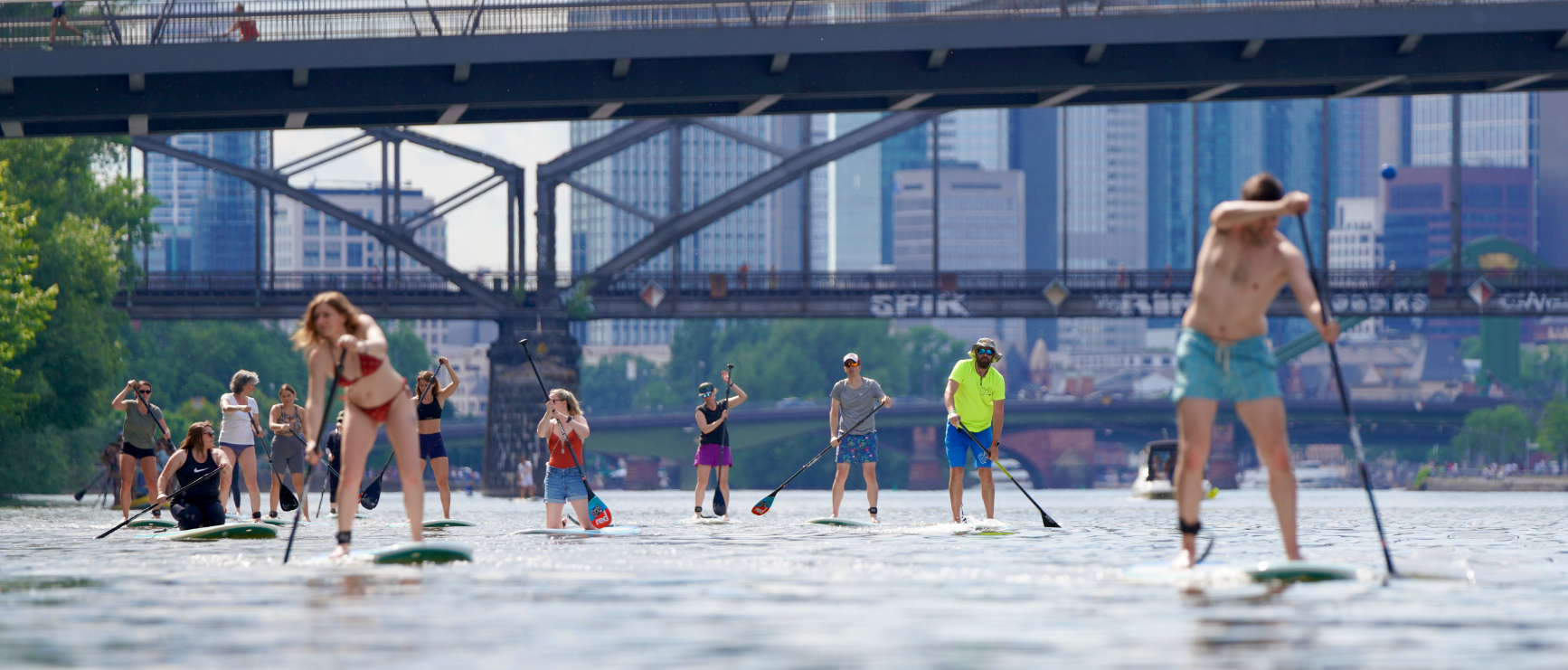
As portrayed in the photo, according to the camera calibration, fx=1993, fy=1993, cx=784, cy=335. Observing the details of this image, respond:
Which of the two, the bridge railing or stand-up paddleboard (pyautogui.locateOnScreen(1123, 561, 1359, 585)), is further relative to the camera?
the bridge railing

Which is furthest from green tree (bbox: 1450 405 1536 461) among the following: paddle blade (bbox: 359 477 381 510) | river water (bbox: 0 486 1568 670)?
river water (bbox: 0 486 1568 670)

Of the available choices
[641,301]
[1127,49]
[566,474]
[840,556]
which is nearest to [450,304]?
[641,301]

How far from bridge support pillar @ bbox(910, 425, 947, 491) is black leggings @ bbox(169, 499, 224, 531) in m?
105

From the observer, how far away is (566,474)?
15492 mm

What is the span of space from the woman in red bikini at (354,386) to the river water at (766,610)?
1.87 ft

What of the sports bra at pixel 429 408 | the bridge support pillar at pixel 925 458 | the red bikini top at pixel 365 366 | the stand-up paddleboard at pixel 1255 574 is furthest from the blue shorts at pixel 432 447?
the bridge support pillar at pixel 925 458

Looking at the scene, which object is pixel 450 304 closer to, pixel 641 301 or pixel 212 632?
pixel 641 301

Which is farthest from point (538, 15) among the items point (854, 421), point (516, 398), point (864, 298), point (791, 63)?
point (864, 298)

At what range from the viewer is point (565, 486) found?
610 inches

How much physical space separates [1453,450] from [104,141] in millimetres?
102958

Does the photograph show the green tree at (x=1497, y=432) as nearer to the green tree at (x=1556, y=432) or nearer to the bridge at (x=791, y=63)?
the green tree at (x=1556, y=432)

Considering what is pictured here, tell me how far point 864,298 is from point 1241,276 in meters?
59.6

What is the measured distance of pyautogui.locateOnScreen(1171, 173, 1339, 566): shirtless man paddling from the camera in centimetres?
937

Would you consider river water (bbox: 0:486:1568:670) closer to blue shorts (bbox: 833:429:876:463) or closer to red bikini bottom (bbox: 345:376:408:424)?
red bikini bottom (bbox: 345:376:408:424)
